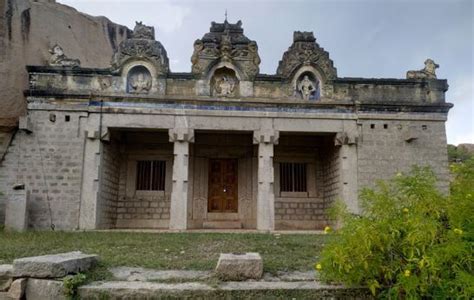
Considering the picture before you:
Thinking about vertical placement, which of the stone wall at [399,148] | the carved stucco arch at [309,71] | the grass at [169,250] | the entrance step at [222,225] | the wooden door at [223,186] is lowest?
the grass at [169,250]

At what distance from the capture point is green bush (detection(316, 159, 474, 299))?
402 cm

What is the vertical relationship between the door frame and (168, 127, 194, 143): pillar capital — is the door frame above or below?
below

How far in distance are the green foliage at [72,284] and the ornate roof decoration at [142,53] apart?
957 centimetres

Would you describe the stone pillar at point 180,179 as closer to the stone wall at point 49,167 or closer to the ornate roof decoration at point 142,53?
the ornate roof decoration at point 142,53

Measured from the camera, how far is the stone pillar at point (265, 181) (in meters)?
12.7

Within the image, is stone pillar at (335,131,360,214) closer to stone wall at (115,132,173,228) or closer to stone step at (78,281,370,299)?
stone wall at (115,132,173,228)

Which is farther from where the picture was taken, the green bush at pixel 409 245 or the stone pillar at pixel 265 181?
the stone pillar at pixel 265 181

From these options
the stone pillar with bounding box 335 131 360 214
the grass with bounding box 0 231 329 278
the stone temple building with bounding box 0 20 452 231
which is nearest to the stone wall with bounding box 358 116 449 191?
the stone temple building with bounding box 0 20 452 231

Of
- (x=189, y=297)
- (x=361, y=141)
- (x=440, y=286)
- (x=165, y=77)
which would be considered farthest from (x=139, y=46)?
(x=440, y=286)

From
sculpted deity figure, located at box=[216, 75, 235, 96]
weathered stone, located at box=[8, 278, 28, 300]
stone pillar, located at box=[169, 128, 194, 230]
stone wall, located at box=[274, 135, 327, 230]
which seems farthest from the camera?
stone wall, located at box=[274, 135, 327, 230]

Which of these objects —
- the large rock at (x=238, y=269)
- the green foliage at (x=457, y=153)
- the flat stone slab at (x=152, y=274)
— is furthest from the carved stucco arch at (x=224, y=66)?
the green foliage at (x=457, y=153)

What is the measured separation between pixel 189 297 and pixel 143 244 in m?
4.15

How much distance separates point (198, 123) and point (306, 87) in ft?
12.6

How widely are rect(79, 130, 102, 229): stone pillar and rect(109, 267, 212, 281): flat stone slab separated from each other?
7.11 metres
